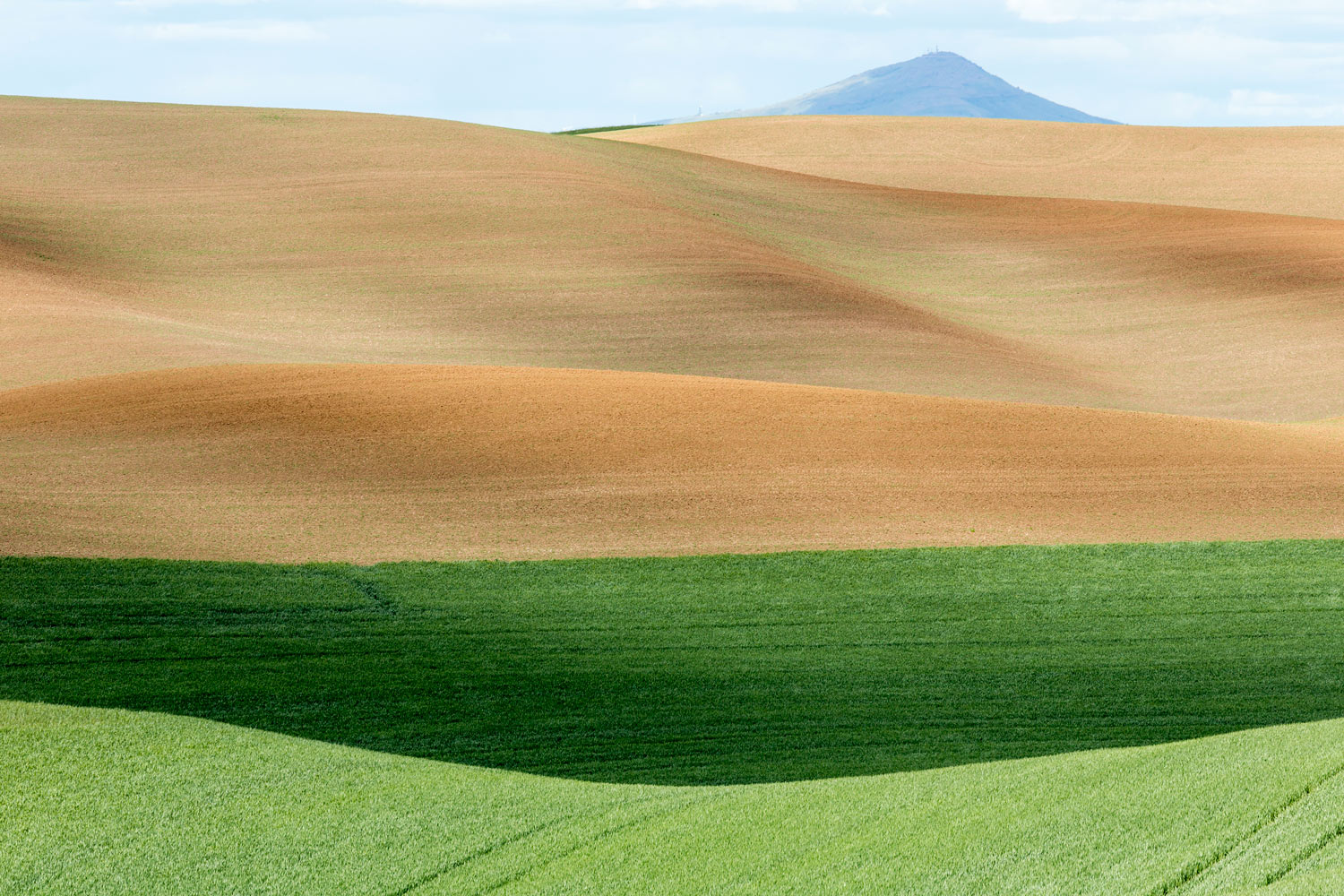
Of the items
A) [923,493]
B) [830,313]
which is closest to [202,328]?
[830,313]

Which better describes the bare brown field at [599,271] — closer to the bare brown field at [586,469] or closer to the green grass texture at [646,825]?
the bare brown field at [586,469]

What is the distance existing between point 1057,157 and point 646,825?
5336 cm

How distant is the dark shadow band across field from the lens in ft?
37.8

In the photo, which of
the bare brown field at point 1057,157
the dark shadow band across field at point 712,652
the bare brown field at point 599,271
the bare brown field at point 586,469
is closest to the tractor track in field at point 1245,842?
the dark shadow band across field at point 712,652

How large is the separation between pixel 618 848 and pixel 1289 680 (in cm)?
790

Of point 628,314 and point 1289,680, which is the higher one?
point 628,314

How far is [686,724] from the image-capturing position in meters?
11.8

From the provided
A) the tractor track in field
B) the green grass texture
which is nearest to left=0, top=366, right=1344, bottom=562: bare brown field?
the green grass texture

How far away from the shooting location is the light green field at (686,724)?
7.34 metres

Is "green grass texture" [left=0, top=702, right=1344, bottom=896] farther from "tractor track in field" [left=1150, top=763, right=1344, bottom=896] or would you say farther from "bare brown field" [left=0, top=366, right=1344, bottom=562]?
"bare brown field" [left=0, top=366, right=1344, bottom=562]

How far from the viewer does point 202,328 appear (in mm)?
30125

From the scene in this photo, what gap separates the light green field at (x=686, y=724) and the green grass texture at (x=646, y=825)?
26 millimetres

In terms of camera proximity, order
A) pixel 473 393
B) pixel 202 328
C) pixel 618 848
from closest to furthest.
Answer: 1. pixel 618 848
2. pixel 473 393
3. pixel 202 328

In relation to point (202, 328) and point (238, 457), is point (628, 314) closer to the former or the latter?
point (202, 328)
